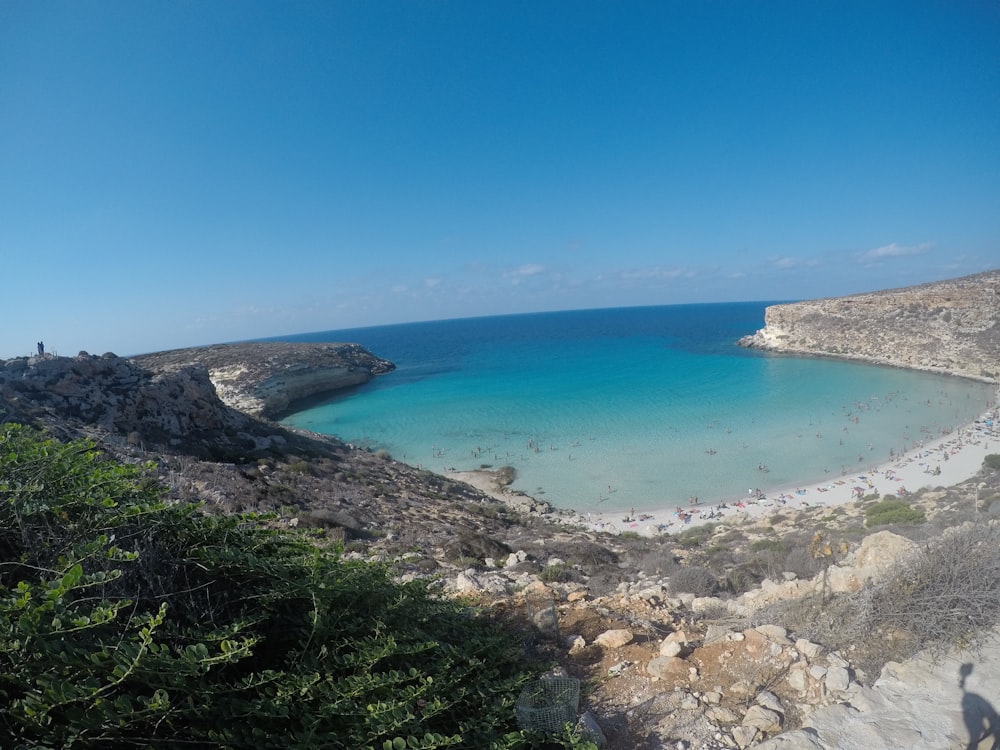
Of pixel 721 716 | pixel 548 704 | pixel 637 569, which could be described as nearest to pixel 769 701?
pixel 721 716

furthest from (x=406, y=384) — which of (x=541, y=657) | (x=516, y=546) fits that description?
(x=541, y=657)

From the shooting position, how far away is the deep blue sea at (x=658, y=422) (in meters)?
23.7

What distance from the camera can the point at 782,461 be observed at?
24.7 m

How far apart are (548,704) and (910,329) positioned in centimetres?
6593

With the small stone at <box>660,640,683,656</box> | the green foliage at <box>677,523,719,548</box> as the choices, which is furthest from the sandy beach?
the small stone at <box>660,640,683,656</box>

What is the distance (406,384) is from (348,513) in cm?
4494

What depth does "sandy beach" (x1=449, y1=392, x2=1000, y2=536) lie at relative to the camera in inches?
728

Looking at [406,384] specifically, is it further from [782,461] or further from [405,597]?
[405,597]

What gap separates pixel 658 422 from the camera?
32938 mm

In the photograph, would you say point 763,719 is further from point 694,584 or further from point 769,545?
point 769,545

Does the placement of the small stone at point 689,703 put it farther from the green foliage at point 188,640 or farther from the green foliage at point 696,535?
the green foliage at point 696,535

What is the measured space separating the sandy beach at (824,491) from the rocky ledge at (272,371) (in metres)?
29.3

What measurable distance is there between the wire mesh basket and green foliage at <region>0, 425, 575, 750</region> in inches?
4.6

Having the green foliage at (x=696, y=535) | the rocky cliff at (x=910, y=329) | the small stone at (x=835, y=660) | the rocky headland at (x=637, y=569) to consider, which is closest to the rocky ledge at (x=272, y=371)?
the rocky headland at (x=637, y=569)
